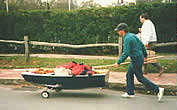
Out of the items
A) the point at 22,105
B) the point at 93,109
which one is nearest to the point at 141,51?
the point at 93,109

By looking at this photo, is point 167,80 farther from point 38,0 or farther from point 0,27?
point 38,0

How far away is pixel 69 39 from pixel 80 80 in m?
8.35

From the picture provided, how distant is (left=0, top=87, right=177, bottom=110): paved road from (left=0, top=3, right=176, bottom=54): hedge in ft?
22.9

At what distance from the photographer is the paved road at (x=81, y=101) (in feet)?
17.9

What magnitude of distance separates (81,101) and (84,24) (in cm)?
826

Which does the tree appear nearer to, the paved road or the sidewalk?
the sidewalk

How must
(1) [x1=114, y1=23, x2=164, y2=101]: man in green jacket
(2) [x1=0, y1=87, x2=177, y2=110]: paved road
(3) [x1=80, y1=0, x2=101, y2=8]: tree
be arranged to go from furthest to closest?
(3) [x1=80, y1=0, x2=101, y2=8]: tree → (1) [x1=114, y1=23, x2=164, y2=101]: man in green jacket → (2) [x1=0, y1=87, x2=177, y2=110]: paved road

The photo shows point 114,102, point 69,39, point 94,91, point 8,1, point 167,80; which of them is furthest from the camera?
point 8,1

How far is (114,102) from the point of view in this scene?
582 centimetres

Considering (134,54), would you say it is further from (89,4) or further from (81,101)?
(89,4)

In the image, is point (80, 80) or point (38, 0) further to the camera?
point (38, 0)

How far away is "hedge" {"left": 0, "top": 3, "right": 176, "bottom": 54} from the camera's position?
42.7 ft

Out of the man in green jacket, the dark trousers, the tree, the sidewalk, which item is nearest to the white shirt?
the sidewalk

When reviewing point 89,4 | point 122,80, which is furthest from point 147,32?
point 89,4
